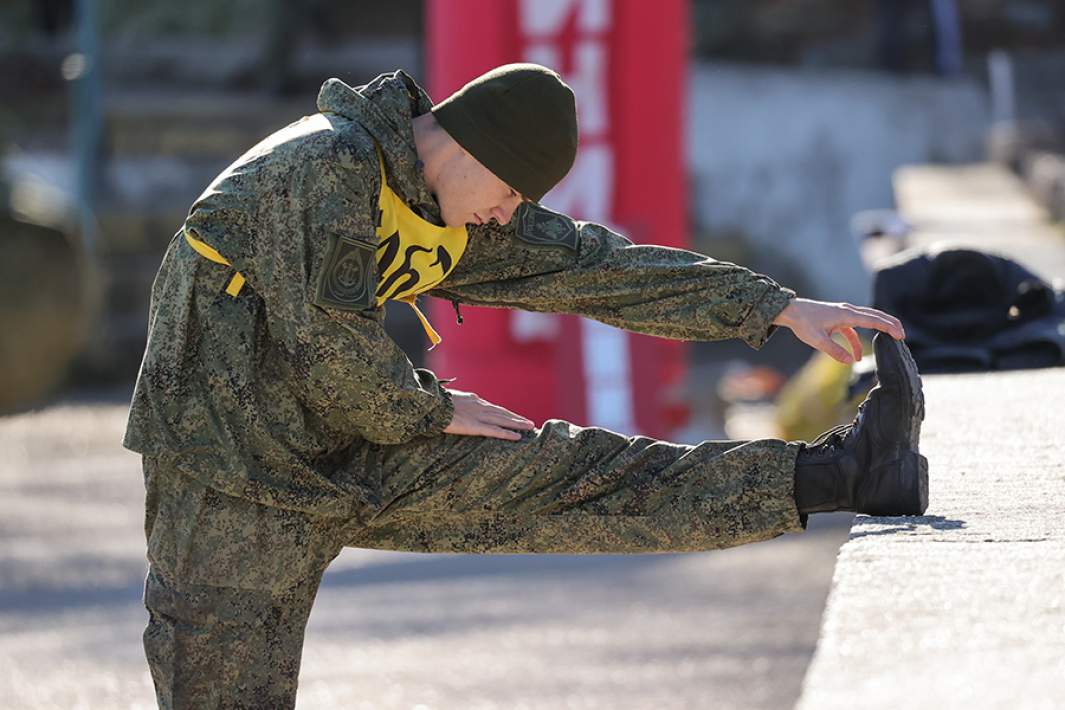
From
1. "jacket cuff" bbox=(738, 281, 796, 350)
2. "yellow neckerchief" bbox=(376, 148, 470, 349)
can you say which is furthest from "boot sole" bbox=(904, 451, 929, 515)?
"yellow neckerchief" bbox=(376, 148, 470, 349)

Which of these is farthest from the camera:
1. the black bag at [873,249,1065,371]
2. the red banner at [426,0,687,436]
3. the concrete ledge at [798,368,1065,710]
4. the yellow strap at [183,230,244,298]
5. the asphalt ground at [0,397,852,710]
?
the red banner at [426,0,687,436]

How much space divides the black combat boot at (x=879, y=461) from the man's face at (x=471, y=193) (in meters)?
0.73

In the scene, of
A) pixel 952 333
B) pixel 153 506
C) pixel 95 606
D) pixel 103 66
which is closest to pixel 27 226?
pixel 103 66

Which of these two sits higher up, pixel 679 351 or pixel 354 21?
pixel 354 21

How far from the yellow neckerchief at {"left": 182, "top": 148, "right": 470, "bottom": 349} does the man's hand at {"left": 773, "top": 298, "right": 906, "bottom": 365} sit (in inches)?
26.2

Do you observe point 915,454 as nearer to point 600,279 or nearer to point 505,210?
point 600,279

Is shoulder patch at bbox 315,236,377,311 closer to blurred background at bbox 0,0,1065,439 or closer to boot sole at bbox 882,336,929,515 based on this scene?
boot sole at bbox 882,336,929,515

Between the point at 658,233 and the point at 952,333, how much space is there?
16.4 ft

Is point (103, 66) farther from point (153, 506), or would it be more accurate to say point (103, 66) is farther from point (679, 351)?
point (153, 506)

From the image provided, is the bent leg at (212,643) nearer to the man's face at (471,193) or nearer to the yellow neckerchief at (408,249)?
the yellow neckerchief at (408,249)

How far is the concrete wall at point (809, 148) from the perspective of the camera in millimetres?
15008

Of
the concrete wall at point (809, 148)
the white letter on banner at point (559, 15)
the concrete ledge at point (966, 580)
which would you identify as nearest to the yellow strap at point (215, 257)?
the concrete ledge at point (966, 580)

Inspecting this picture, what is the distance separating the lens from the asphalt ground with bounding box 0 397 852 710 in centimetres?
610

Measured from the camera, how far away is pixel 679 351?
417 inches
